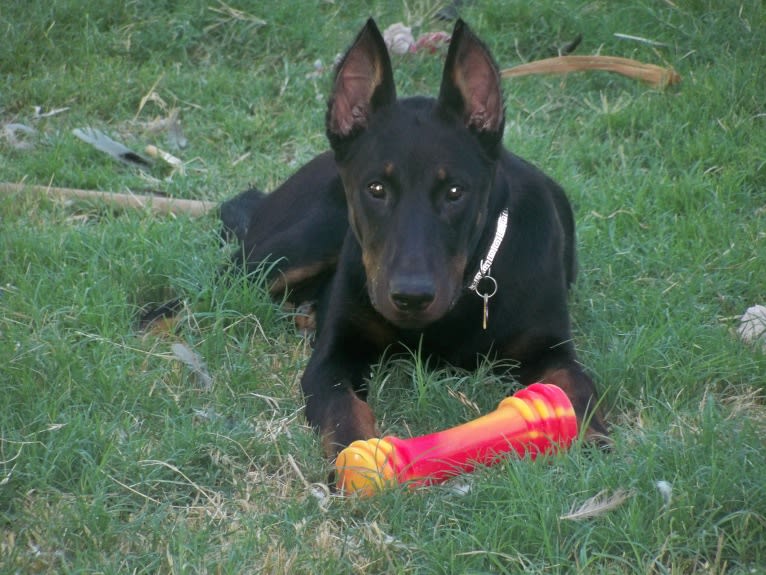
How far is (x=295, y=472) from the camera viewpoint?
3432mm

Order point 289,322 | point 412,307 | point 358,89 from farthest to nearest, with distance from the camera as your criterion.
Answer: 1. point 289,322
2. point 358,89
3. point 412,307

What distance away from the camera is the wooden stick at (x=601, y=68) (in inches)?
244

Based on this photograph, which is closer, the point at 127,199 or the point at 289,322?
the point at 289,322

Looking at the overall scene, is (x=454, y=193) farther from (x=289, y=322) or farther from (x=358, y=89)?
(x=289, y=322)

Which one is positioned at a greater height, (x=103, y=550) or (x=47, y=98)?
(x=103, y=550)

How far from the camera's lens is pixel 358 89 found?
3854 mm

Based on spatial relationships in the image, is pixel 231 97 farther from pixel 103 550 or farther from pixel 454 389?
pixel 103 550

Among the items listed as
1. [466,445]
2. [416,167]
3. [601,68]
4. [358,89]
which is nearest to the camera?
[466,445]

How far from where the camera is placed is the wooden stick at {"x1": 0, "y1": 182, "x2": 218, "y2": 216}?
5.31 m

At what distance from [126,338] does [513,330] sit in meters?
1.39

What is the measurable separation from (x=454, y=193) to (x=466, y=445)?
80cm

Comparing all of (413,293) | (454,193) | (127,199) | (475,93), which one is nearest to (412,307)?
(413,293)

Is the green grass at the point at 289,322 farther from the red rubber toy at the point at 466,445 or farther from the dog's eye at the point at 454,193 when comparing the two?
the dog's eye at the point at 454,193

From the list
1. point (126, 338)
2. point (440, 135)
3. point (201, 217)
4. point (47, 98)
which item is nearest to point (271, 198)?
point (201, 217)
